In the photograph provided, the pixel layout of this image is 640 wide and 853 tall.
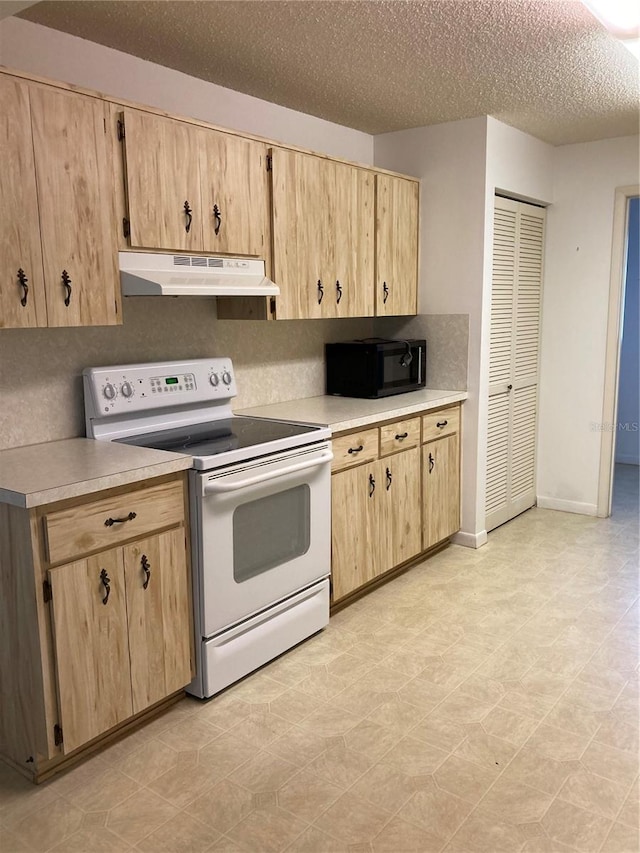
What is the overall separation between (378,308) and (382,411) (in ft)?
2.29

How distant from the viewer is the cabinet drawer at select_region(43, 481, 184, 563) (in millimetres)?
2014

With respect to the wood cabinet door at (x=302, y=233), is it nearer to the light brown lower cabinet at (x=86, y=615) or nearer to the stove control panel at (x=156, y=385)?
the stove control panel at (x=156, y=385)

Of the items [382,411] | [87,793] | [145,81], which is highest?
[145,81]

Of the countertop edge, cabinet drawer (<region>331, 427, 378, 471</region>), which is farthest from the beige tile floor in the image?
the countertop edge

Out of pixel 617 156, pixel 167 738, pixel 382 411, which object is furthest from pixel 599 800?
pixel 617 156

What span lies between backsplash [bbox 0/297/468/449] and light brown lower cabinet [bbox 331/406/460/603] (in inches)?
18.6

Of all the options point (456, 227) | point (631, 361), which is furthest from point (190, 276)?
point (631, 361)

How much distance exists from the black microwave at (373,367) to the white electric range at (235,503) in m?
0.80

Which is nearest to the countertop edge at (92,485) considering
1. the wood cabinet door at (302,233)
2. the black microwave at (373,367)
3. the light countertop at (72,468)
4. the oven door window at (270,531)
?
the light countertop at (72,468)

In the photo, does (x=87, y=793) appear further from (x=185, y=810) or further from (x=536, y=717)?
(x=536, y=717)

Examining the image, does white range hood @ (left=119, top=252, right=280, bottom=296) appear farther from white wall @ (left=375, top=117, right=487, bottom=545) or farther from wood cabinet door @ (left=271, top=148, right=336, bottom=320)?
white wall @ (left=375, top=117, right=487, bottom=545)

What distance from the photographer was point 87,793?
2072 millimetres

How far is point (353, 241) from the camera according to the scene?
137 inches

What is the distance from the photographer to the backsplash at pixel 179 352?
253cm
